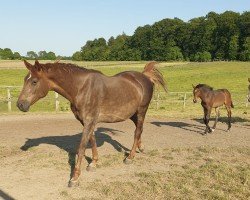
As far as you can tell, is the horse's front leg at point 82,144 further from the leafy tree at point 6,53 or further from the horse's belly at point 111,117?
the leafy tree at point 6,53

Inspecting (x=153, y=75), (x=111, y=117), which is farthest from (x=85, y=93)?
(x=153, y=75)

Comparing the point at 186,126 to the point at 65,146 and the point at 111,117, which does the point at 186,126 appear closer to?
the point at 65,146

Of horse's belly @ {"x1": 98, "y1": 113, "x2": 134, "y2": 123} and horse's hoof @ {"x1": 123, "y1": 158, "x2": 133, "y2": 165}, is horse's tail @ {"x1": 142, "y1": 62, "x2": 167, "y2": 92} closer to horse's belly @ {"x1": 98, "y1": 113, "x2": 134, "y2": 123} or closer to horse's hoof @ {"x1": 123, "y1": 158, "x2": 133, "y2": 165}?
horse's belly @ {"x1": 98, "y1": 113, "x2": 134, "y2": 123}

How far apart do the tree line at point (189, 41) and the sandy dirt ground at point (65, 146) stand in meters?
69.3

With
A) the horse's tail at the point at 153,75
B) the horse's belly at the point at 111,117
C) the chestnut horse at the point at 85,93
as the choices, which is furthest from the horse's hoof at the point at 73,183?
the horse's tail at the point at 153,75

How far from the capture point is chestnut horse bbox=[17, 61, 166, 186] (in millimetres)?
6207

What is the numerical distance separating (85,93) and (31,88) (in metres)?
0.98

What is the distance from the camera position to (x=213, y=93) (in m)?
11.9

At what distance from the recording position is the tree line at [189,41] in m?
87.2

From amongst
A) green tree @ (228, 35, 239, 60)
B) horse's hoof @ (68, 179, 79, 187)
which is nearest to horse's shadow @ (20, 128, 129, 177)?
horse's hoof @ (68, 179, 79, 187)

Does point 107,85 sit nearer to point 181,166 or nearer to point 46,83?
point 46,83

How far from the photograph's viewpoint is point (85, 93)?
655 centimetres

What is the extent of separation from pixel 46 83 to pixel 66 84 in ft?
1.21

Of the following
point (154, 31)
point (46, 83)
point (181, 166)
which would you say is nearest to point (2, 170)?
point (46, 83)
